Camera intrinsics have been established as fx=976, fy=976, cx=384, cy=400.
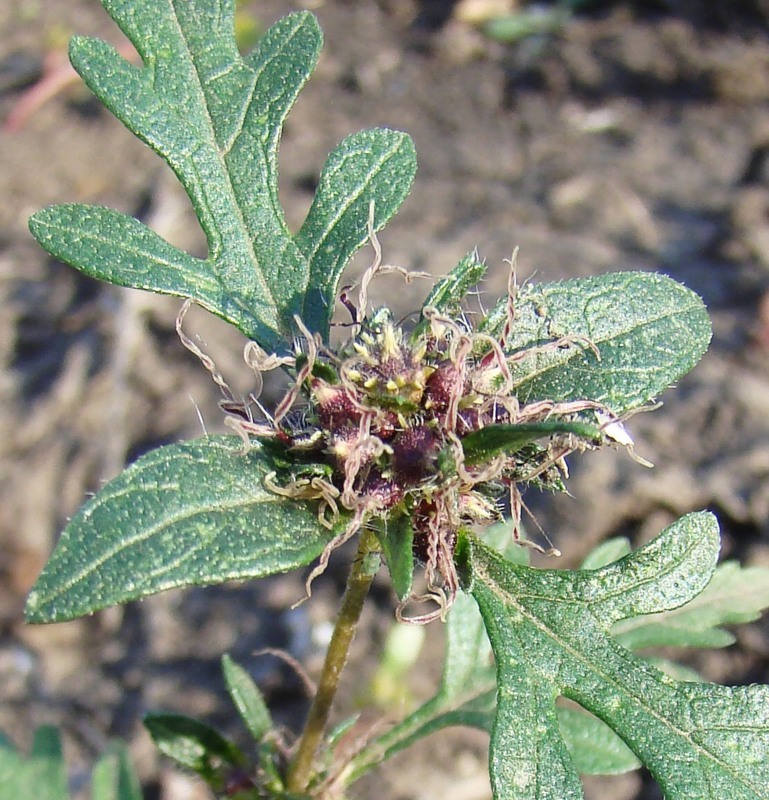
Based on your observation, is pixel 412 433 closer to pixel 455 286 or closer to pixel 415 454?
pixel 415 454

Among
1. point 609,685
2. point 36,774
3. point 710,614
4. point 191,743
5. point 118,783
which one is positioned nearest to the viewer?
point 609,685

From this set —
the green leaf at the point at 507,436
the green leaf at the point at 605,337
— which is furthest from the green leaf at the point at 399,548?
the green leaf at the point at 605,337

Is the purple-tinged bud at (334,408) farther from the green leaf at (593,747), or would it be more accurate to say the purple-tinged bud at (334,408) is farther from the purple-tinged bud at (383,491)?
the green leaf at (593,747)

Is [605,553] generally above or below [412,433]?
below

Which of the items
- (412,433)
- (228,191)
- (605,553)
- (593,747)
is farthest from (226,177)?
(593,747)

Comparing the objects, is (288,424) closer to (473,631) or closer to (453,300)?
(453,300)

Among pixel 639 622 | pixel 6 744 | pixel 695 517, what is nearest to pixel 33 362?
pixel 6 744

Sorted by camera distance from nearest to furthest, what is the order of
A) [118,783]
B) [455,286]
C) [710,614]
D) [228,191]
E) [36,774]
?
[455,286] < [228,191] < [710,614] < [36,774] < [118,783]
